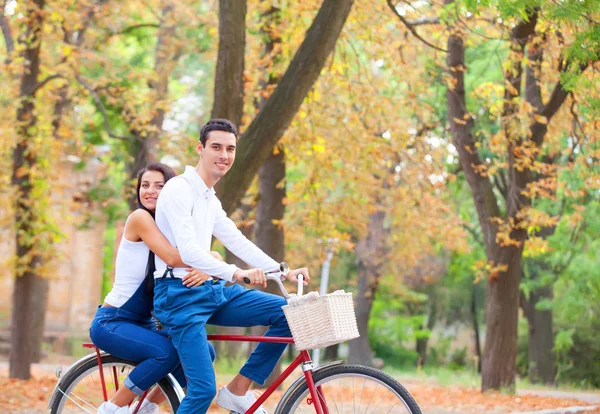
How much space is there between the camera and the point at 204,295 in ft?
15.7

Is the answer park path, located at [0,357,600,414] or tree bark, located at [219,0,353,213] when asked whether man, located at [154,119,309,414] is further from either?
park path, located at [0,357,600,414]

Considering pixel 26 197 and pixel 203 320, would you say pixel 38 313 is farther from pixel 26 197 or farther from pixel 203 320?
pixel 203 320

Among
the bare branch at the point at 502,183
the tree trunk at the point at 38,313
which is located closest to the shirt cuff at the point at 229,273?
the bare branch at the point at 502,183

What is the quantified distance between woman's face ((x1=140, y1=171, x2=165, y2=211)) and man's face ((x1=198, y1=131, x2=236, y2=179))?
0.49m

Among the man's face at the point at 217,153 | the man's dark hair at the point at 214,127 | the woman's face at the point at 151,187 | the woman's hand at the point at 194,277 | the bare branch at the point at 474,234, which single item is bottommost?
the woman's hand at the point at 194,277

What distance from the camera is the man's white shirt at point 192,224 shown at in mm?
4617

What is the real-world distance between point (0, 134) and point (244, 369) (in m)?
12.3

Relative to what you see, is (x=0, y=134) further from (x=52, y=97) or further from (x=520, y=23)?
(x=520, y=23)

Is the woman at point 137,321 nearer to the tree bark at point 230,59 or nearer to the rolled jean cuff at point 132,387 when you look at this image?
the rolled jean cuff at point 132,387

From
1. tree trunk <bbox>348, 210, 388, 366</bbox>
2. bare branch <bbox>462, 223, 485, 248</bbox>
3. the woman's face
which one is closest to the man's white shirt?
the woman's face

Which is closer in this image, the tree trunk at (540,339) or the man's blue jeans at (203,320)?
the man's blue jeans at (203,320)

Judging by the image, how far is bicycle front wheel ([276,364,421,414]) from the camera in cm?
462

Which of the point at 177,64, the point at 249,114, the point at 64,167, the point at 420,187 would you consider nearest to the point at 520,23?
the point at 249,114

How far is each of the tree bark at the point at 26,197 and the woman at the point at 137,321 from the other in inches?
421
